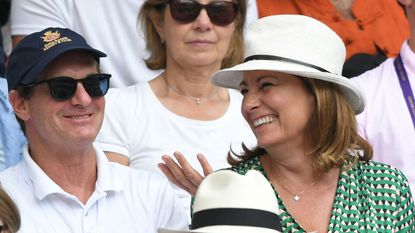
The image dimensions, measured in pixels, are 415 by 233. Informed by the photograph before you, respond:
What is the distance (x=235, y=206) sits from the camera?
3.42 m

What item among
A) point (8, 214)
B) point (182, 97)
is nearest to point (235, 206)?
point (8, 214)

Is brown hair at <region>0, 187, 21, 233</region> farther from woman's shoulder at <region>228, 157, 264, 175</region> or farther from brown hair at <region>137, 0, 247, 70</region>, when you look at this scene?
brown hair at <region>137, 0, 247, 70</region>

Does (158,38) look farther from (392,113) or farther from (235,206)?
(235,206)

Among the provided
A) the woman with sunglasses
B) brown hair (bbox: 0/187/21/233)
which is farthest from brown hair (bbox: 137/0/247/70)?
brown hair (bbox: 0/187/21/233)

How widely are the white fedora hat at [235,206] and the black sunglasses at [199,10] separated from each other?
1.95 meters

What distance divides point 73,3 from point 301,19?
190cm

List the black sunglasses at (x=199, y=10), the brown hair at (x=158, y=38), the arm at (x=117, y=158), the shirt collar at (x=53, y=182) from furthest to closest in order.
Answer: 1. the brown hair at (x=158, y=38)
2. the black sunglasses at (x=199, y=10)
3. the arm at (x=117, y=158)
4. the shirt collar at (x=53, y=182)

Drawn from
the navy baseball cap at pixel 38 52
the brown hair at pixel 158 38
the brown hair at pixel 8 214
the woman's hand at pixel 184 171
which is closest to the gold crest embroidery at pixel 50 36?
the navy baseball cap at pixel 38 52

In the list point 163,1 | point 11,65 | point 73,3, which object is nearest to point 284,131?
point 11,65

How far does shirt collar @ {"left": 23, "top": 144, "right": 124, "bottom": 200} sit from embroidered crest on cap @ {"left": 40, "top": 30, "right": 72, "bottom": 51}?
43cm

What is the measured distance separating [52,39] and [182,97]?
4.15ft

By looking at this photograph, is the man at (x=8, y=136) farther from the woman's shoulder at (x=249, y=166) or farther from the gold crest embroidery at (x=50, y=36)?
the woman's shoulder at (x=249, y=166)

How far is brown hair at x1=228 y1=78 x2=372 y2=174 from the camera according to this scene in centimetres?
436

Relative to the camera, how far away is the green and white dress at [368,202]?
4.30 metres
